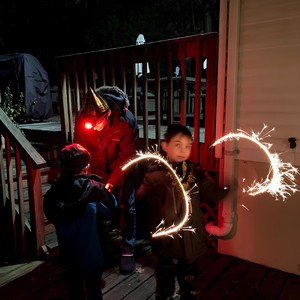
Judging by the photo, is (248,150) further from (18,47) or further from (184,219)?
(18,47)

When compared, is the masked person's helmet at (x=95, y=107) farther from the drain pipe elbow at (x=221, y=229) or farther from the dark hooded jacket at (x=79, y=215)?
the drain pipe elbow at (x=221, y=229)

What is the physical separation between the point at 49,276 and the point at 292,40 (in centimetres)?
410

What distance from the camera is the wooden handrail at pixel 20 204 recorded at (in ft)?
14.4

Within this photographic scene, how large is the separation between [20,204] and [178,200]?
2.73 metres

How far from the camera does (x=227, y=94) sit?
157 inches

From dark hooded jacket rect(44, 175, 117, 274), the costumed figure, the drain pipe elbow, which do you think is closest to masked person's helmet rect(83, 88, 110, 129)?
the costumed figure

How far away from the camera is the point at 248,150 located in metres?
4.00

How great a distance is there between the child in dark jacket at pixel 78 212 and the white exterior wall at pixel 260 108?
5.94 feet

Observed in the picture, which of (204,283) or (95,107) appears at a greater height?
(95,107)

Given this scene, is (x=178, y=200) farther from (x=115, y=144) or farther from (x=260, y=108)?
(x=260, y=108)

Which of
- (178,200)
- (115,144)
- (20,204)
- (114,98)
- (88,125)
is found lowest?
(20,204)

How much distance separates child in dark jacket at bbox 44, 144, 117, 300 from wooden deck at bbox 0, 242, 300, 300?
0.84m

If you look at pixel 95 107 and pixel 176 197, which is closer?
pixel 176 197

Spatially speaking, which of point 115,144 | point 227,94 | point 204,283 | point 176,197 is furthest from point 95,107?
point 204,283
